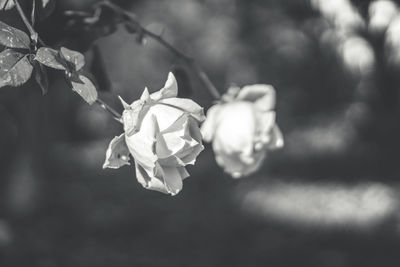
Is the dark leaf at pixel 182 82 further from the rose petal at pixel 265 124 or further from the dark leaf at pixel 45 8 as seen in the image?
the dark leaf at pixel 45 8

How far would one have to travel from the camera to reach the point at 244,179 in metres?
3.33

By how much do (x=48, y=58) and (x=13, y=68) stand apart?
0.04 metres

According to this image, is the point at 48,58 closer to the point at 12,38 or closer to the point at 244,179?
the point at 12,38

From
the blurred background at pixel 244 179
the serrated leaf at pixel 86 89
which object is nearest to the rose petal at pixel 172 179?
the serrated leaf at pixel 86 89

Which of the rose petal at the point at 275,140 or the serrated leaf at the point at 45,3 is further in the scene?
the rose petal at the point at 275,140

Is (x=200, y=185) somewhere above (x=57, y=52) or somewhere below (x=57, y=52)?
below

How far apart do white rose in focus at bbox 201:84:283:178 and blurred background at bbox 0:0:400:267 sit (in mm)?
600

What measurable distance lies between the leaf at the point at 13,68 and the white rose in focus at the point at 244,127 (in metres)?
0.41

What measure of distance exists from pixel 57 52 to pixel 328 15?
1.76 meters

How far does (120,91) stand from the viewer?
131 inches

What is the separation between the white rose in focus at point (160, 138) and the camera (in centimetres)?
73

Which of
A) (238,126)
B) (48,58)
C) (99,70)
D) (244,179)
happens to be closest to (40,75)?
(48,58)

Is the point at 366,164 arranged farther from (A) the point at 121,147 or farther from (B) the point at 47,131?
(A) the point at 121,147

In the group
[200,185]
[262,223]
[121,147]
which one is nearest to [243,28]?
[200,185]
